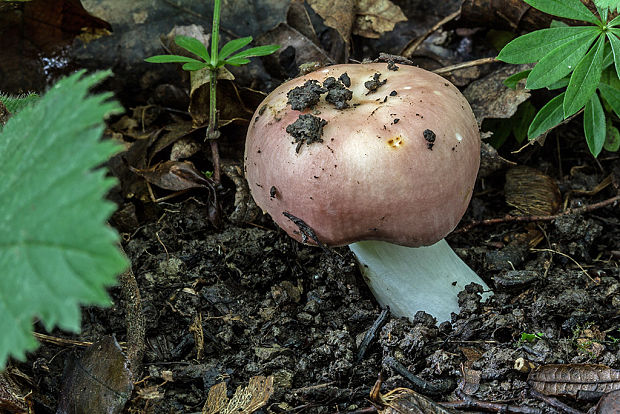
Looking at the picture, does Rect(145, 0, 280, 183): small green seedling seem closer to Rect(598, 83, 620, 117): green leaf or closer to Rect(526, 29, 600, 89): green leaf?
Rect(526, 29, 600, 89): green leaf

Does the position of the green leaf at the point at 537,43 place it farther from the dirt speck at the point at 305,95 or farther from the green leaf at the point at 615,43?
the dirt speck at the point at 305,95

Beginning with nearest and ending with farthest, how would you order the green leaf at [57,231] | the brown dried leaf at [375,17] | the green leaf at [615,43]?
the green leaf at [57,231] → the green leaf at [615,43] → the brown dried leaf at [375,17]

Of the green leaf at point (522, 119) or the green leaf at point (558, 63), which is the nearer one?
the green leaf at point (558, 63)

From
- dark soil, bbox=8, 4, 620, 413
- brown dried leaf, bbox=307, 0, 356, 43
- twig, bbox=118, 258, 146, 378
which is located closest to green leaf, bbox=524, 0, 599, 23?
dark soil, bbox=8, 4, 620, 413

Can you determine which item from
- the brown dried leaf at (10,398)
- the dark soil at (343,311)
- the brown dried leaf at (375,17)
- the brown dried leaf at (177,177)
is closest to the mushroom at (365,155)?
the dark soil at (343,311)

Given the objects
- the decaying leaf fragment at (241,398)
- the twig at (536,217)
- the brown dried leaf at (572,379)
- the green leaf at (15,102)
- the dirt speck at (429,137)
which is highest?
the green leaf at (15,102)

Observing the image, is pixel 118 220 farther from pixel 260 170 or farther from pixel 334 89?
pixel 334 89

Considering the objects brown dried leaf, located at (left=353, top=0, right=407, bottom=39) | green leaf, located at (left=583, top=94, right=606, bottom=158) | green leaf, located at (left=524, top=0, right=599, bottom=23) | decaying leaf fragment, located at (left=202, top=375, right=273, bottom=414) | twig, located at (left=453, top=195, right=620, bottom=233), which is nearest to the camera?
decaying leaf fragment, located at (left=202, top=375, right=273, bottom=414)

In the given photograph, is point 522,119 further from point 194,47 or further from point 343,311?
point 194,47
